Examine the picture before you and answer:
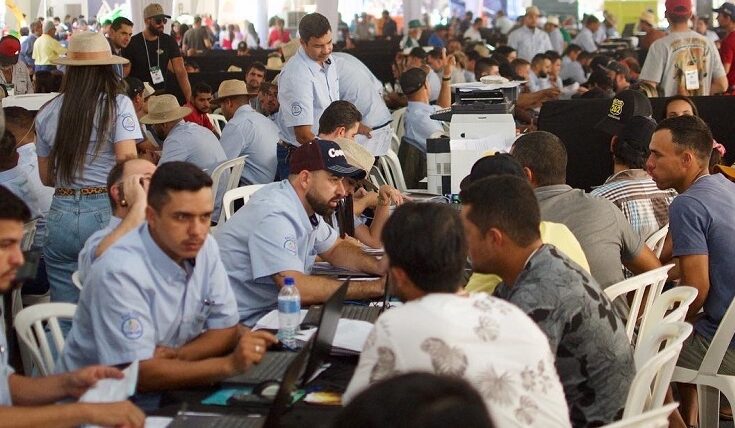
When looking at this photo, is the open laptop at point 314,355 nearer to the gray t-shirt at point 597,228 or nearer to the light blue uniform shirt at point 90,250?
the light blue uniform shirt at point 90,250

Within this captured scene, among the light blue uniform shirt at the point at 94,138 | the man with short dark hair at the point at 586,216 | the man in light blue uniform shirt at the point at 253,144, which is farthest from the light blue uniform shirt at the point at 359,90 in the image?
the man with short dark hair at the point at 586,216

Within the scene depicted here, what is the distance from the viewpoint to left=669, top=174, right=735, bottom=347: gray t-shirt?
406 centimetres

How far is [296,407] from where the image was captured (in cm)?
263

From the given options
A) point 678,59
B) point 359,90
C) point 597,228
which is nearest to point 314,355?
point 597,228

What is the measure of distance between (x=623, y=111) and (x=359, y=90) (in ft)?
6.92

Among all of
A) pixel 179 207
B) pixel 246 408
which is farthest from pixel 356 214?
pixel 246 408

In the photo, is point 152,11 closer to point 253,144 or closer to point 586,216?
point 253,144

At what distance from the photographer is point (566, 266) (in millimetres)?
2887

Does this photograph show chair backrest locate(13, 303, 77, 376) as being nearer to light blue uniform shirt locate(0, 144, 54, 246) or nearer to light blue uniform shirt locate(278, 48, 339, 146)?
light blue uniform shirt locate(0, 144, 54, 246)

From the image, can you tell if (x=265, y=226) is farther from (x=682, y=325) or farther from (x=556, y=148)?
(x=682, y=325)

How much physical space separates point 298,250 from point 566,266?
1.30 m

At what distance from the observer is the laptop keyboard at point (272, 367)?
2.83 meters

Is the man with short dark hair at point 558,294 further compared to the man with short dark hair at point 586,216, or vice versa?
the man with short dark hair at point 586,216

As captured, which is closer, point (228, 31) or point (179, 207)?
point (179, 207)
